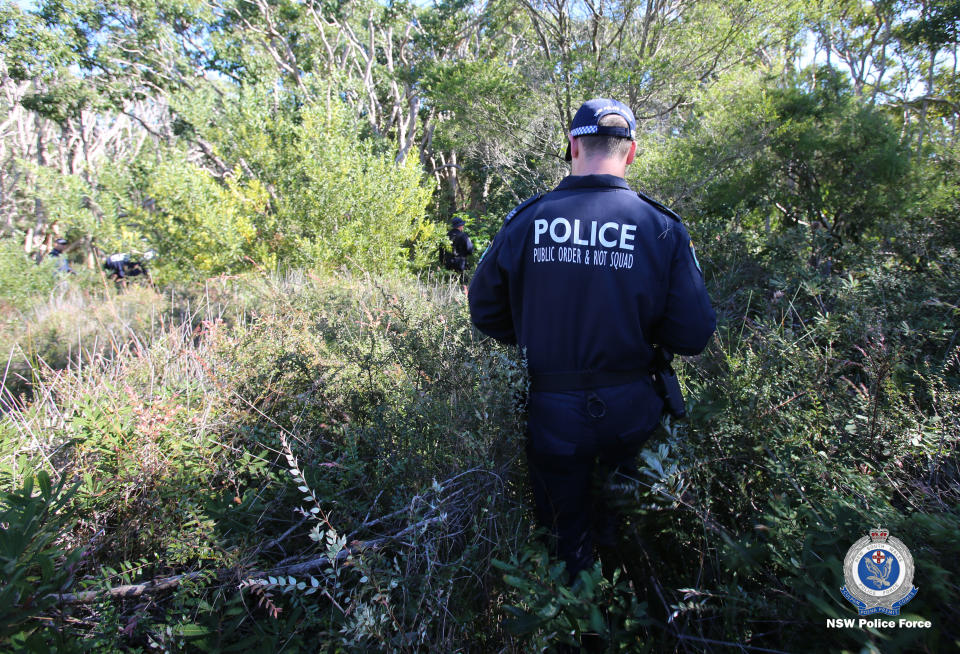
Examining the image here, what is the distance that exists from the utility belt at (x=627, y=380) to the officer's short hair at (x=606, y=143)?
2.59ft

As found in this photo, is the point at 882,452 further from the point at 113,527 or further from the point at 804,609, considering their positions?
the point at 113,527

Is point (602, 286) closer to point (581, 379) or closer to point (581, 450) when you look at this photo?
point (581, 379)

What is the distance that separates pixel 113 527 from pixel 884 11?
1758 cm

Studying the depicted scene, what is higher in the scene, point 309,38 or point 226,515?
point 309,38

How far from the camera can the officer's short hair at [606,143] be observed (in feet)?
5.82

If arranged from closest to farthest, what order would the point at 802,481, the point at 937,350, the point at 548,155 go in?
the point at 802,481 < the point at 937,350 < the point at 548,155

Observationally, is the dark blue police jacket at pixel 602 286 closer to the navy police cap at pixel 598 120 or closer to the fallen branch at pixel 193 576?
the navy police cap at pixel 598 120

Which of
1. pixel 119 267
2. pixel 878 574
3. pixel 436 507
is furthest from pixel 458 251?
pixel 878 574

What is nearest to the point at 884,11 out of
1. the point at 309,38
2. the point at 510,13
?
the point at 510,13

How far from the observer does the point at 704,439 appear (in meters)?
1.88

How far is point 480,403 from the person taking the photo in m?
1.86

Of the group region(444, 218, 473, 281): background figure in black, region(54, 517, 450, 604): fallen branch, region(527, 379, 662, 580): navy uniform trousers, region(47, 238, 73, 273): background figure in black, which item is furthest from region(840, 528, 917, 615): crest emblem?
region(47, 238, 73, 273): background figure in black

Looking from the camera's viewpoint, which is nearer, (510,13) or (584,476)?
(584,476)

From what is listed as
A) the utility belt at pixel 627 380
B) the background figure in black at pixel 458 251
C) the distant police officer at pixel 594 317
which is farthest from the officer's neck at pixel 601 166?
the background figure in black at pixel 458 251
